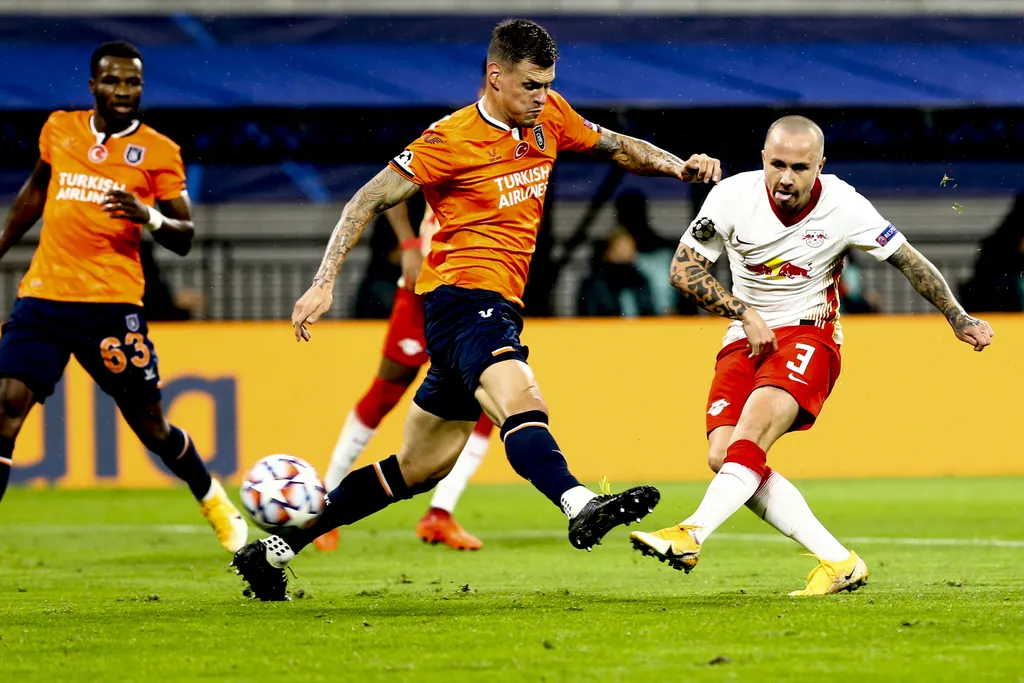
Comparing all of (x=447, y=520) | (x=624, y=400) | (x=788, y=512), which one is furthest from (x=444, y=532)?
(x=624, y=400)

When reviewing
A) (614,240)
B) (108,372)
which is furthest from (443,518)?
(614,240)

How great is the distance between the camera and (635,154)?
6543 mm

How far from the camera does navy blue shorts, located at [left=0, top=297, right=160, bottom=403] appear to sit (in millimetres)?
7455

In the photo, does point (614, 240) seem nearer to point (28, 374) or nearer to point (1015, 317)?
point (1015, 317)

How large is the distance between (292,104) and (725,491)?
1057cm

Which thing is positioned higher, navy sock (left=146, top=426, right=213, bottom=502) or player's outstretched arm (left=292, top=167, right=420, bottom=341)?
player's outstretched arm (left=292, top=167, right=420, bottom=341)

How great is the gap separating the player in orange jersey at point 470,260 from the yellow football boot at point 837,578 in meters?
1.36

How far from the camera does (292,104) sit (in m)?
15.8

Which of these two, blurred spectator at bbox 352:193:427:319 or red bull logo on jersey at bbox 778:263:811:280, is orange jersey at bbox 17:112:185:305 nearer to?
red bull logo on jersey at bbox 778:263:811:280

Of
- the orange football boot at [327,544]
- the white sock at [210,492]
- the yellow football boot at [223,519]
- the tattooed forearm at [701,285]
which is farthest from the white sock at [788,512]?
the orange football boot at [327,544]

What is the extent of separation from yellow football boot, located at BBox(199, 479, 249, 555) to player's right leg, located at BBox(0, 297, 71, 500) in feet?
3.22

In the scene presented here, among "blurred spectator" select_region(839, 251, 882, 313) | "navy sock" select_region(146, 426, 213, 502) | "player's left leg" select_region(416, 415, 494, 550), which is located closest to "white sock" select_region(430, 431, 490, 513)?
"player's left leg" select_region(416, 415, 494, 550)

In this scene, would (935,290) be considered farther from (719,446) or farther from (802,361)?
(719,446)

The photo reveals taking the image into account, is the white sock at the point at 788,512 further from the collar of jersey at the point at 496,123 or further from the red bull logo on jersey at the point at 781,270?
the collar of jersey at the point at 496,123
